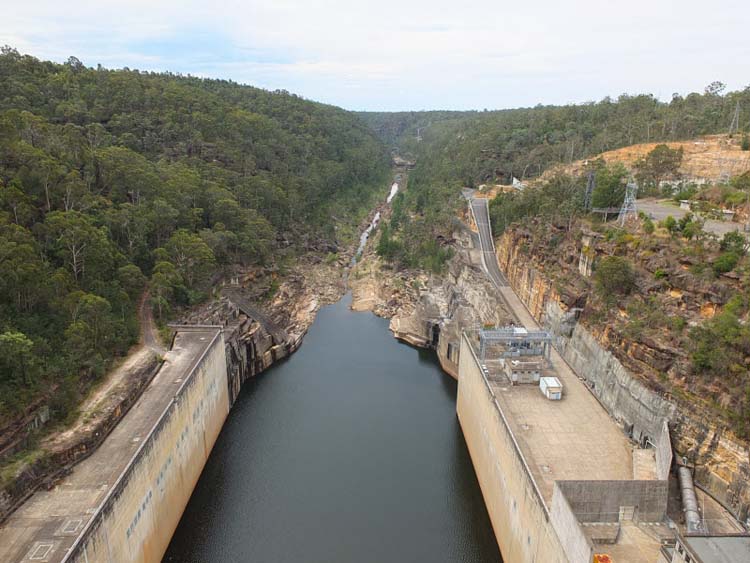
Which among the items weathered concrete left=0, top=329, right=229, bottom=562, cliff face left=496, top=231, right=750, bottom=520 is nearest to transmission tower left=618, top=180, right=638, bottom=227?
cliff face left=496, top=231, right=750, bottom=520

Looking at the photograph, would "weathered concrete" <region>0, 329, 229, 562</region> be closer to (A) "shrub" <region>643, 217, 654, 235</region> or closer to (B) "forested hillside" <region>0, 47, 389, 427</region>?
(B) "forested hillside" <region>0, 47, 389, 427</region>

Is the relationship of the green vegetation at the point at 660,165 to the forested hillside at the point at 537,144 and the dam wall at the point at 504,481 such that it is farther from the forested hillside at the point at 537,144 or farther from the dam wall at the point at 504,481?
the dam wall at the point at 504,481

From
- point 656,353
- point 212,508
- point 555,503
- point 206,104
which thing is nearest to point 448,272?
point 656,353

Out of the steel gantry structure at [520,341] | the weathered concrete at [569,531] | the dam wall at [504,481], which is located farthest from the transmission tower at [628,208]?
the weathered concrete at [569,531]

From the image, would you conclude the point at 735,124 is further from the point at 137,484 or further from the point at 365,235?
the point at 137,484

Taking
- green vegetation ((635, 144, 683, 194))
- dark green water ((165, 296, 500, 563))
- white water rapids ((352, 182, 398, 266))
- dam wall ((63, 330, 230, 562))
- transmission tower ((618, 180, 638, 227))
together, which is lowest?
dark green water ((165, 296, 500, 563))

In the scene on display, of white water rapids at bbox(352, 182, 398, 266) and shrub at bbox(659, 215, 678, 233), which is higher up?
shrub at bbox(659, 215, 678, 233)

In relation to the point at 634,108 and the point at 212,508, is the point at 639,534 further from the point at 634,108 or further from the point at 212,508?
the point at 634,108
